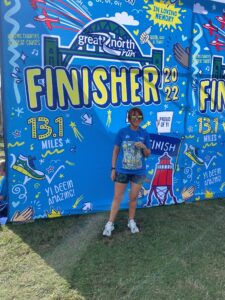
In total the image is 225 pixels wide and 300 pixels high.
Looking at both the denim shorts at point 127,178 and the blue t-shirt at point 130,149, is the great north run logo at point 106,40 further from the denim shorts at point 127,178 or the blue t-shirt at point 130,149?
the denim shorts at point 127,178

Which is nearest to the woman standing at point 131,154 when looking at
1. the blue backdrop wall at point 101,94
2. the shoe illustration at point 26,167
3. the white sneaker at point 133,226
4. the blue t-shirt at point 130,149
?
the blue t-shirt at point 130,149

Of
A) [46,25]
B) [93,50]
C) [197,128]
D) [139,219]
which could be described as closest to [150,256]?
[139,219]

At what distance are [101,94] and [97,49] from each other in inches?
24.8

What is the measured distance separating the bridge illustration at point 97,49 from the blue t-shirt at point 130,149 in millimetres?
1274

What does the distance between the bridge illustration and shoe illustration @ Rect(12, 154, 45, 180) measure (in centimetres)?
131

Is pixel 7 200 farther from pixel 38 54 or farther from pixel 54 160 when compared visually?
pixel 38 54

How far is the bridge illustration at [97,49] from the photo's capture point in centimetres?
477

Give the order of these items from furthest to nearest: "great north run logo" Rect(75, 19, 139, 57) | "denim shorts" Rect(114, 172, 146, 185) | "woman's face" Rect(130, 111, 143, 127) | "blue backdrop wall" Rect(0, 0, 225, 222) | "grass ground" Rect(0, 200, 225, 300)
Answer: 1. "great north run logo" Rect(75, 19, 139, 57)
2. "blue backdrop wall" Rect(0, 0, 225, 222)
3. "denim shorts" Rect(114, 172, 146, 185)
4. "woman's face" Rect(130, 111, 143, 127)
5. "grass ground" Rect(0, 200, 225, 300)

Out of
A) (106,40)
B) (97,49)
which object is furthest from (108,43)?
(97,49)

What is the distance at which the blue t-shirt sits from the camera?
14.7 feet

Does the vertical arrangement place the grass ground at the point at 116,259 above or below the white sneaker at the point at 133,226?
below

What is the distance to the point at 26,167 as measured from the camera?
489 cm

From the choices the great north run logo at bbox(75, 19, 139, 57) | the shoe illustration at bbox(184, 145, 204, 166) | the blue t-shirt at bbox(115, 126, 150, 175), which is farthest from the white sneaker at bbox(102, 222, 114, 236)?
the great north run logo at bbox(75, 19, 139, 57)

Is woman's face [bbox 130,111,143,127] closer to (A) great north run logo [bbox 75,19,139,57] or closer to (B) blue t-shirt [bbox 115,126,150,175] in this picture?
(B) blue t-shirt [bbox 115,126,150,175]
